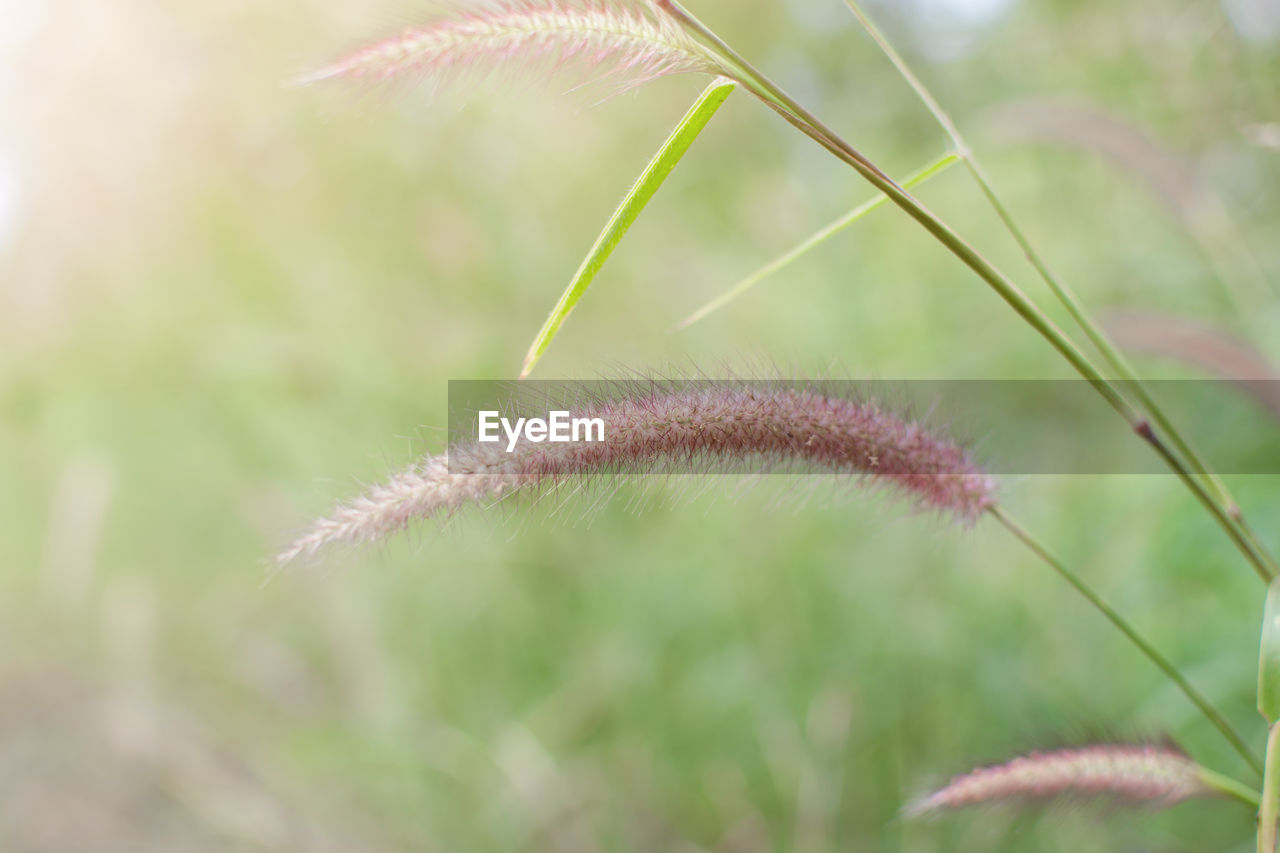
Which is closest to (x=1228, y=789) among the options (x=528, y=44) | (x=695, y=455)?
(x=695, y=455)

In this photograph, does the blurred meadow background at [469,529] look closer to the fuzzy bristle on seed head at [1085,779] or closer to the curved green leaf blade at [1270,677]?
the fuzzy bristle on seed head at [1085,779]

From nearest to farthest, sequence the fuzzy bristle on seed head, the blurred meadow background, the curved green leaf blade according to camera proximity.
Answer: the curved green leaf blade → the fuzzy bristle on seed head → the blurred meadow background

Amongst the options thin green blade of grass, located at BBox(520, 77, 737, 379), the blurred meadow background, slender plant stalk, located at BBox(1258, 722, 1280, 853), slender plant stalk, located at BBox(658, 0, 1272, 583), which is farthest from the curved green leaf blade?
the blurred meadow background

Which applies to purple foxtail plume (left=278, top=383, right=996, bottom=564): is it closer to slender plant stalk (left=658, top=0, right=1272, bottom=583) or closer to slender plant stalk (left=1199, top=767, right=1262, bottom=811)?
slender plant stalk (left=658, top=0, right=1272, bottom=583)

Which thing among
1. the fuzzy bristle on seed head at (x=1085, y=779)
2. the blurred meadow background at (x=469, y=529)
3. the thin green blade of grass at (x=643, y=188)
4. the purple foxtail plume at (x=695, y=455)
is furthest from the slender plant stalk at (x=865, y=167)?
the blurred meadow background at (x=469, y=529)

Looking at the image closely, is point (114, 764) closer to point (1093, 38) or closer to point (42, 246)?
point (42, 246)

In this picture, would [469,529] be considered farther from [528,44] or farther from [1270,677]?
[1270,677]
